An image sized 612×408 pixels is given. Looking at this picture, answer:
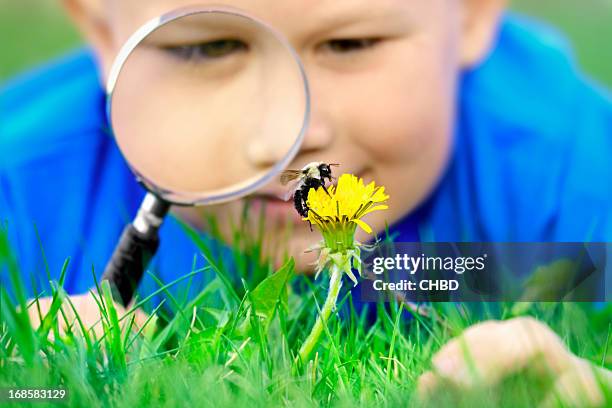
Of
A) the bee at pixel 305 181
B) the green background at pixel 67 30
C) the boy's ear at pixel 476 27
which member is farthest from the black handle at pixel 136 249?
the green background at pixel 67 30

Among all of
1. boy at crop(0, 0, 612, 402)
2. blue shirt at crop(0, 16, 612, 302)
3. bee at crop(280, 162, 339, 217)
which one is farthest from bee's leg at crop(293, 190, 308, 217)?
blue shirt at crop(0, 16, 612, 302)

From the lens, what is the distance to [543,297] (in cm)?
138

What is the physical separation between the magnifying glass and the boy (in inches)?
2.7

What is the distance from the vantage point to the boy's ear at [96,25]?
1918mm

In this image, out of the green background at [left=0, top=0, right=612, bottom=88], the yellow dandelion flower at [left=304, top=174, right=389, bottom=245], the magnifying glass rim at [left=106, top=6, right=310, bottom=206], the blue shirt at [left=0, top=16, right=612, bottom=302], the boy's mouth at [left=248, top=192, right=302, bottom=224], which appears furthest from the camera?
the green background at [left=0, top=0, right=612, bottom=88]

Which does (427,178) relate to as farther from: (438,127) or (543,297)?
(543,297)

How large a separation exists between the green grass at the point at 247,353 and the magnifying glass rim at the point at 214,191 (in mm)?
169

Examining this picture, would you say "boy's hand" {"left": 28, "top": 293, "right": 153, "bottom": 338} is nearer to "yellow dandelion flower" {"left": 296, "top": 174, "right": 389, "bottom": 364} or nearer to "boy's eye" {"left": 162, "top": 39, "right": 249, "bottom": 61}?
"yellow dandelion flower" {"left": 296, "top": 174, "right": 389, "bottom": 364}

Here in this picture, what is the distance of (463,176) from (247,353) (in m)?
1.15

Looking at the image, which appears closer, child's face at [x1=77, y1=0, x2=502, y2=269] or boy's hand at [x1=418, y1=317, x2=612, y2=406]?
boy's hand at [x1=418, y1=317, x2=612, y2=406]

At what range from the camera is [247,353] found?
110cm

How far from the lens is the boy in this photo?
1.57 metres

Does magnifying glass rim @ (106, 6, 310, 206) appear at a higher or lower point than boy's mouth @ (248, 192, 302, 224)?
higher

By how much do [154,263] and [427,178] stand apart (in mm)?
597
